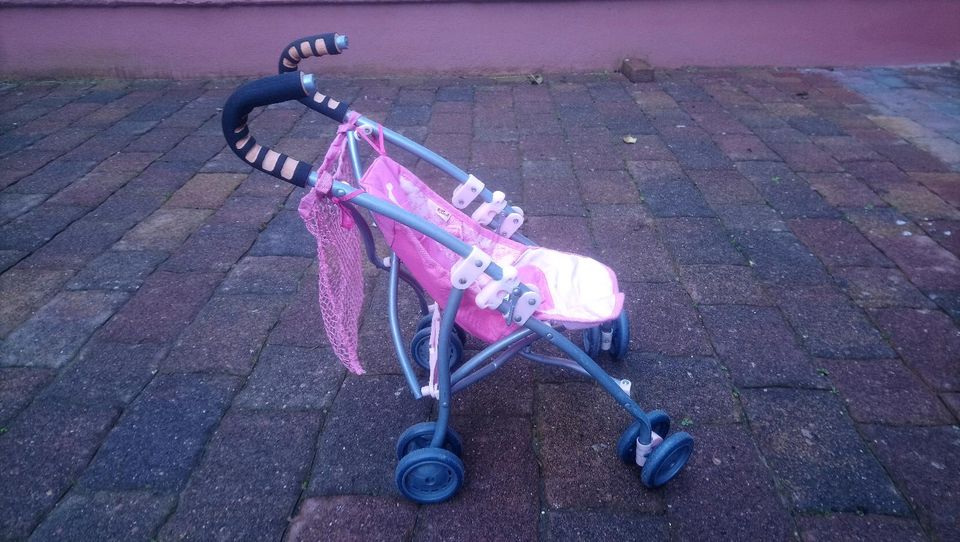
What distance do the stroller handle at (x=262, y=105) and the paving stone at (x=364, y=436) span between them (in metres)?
1.04

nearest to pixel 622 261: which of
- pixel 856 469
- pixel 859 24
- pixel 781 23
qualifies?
pixel 856 469

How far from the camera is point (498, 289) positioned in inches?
71.2

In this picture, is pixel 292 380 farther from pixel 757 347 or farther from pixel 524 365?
pixel 757 347

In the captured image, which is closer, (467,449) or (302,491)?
(302,491)

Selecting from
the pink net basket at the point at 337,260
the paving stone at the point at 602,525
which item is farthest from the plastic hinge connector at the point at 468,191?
the paving stone at the point at 602,525

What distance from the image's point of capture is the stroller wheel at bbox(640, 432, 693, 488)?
1988 millimetres

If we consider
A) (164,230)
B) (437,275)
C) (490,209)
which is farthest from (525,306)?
(164,230)

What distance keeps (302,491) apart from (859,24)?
6665mm

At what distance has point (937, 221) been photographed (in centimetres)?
359

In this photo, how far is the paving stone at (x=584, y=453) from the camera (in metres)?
2.08

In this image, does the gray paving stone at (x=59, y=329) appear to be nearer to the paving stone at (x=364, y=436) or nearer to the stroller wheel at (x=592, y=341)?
the paving stone at (x=364, y=436)

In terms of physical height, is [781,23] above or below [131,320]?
above

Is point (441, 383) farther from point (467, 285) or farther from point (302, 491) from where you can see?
point (302, 491)

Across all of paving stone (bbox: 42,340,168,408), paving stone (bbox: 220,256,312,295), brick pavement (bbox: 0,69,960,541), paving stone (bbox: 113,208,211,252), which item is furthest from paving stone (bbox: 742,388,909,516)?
paving stone (bbox: 113,208,211,252)
